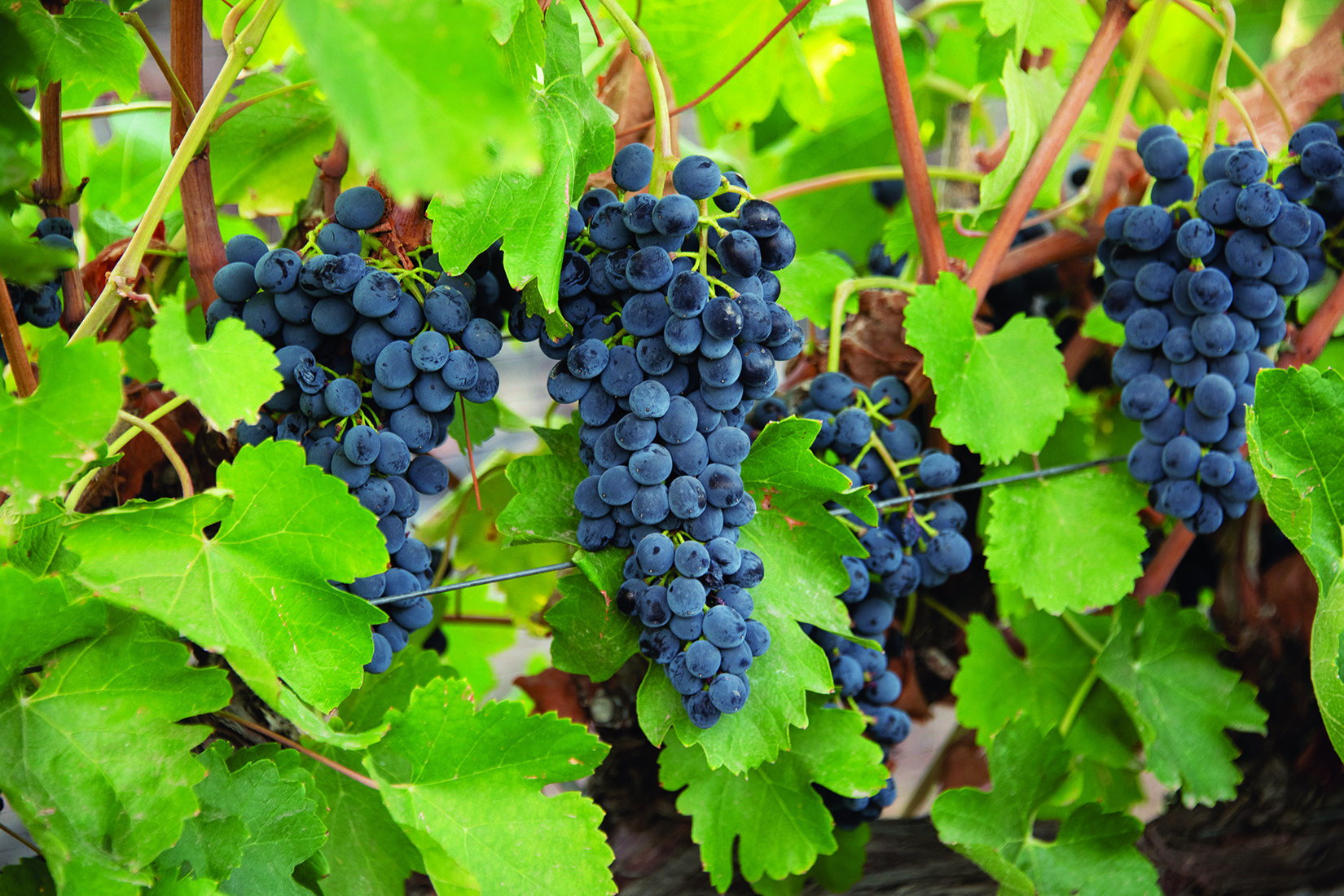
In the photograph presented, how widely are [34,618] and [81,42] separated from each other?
365mm

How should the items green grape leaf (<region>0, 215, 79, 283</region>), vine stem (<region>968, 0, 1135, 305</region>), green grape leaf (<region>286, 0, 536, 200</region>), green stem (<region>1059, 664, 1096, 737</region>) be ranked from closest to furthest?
1. green grape leaf (<region>286, 0, 536, 200</region>)
2. green grape leaf (<region>0, 215, 79, 283</region>)
3. vine stem (<region>968, 0, 1135, 305</region>)
4. green stem (<region>1059, 664, 1096, 737</region>)

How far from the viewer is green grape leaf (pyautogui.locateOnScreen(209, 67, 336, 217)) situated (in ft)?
2.39

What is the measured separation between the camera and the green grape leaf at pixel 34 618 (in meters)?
0.44

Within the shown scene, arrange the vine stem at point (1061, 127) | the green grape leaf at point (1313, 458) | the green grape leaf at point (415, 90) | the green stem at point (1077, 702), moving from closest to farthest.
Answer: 1. the green grape leaf at point (415, 90)
2. the green grape leaf at point (1313, 458)
3. the vine stem at point (1061, 127)
4. the green stem at point (1077, 702)

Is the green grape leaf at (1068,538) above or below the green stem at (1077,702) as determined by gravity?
above

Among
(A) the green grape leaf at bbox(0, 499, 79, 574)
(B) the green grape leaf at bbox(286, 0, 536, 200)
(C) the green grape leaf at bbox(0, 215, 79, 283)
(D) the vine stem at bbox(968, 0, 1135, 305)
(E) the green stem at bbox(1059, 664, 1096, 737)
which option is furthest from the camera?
(E) the green stem at bbox(1059, 664, 1096, 737)

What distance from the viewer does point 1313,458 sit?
23.9 inches

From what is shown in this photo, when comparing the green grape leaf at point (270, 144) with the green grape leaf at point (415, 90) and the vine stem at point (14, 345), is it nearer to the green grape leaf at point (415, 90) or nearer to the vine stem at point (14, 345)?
the vine stem at point (14, 345)

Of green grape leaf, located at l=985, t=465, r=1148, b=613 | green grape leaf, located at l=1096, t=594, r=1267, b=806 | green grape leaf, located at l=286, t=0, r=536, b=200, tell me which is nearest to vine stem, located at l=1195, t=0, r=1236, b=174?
green grape leaf, located at l=985, t=465, r=1148, b=613

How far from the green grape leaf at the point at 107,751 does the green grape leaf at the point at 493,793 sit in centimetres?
11

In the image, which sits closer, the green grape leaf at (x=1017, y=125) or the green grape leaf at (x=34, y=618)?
the green grape leaf at (x=34, y=618)

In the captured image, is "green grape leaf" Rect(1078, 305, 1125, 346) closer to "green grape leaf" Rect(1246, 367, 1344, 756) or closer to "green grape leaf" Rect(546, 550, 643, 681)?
"green grape leaf" Rect(1246, 367, 1344, 756)

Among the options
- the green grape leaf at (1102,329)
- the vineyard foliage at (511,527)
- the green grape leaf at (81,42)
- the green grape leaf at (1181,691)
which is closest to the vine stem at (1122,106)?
the vineyard foliage at (511,527)

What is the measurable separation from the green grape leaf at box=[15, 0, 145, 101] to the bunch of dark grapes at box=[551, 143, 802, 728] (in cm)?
32
